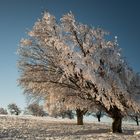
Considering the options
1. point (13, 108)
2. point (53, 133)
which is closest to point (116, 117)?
point (53, 133)

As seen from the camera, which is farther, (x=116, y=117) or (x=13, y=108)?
(x=13, y=108)

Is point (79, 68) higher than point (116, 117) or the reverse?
higher

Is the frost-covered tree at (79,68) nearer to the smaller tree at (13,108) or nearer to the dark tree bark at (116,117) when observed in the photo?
the dark tree bark at (116,117)

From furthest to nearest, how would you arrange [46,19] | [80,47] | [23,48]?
[23,48]
[46,19]
[80,47]

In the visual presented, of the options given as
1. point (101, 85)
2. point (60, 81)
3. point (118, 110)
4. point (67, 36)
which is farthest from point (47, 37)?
point (118, 110)

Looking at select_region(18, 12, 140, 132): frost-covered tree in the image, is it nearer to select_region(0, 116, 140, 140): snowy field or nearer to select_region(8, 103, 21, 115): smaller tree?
select_region(0, 116, 140, 140): snowy field

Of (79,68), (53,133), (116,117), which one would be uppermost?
(79,68)

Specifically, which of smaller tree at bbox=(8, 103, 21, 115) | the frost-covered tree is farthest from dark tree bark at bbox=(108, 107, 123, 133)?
smaller tree at bbox=(8, 103, 21, 115)

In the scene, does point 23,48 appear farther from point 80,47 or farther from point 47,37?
point 80,47

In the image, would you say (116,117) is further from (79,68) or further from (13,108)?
(13,108)

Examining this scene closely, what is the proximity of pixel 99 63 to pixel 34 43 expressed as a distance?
24.1 ft

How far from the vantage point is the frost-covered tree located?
2902 centimetres

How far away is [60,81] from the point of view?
30.8 m

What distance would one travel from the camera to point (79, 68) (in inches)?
1134
